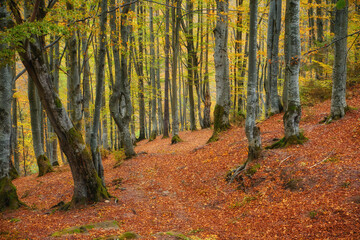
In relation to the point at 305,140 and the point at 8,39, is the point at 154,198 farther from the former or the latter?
the point at 8,39

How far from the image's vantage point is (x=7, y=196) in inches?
255

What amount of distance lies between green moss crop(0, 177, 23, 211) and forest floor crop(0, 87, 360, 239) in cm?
27

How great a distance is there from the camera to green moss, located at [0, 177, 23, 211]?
6431mm

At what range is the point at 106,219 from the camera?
5.46 metres

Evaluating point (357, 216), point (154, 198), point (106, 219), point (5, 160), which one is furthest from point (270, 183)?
point (5, 160)

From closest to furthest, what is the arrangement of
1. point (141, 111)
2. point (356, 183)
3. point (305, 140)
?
1. point (356, 183)
2. point (305, 140)
3. point (141, 111)

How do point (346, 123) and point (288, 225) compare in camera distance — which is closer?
point (288, 225)

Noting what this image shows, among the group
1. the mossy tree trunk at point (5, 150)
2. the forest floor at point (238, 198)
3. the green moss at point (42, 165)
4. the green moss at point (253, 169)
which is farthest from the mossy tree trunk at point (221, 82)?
the green moss at point (42, 165)

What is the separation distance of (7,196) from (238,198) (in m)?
6.11

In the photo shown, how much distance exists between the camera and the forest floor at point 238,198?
14.2ft

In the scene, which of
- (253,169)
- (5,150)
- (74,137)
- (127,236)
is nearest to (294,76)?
(253,169)

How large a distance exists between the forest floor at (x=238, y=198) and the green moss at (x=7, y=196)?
0.27 metres

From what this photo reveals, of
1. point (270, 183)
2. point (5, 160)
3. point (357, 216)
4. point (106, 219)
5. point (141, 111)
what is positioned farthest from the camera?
point (141, 111)

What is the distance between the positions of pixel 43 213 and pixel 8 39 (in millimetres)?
4360
